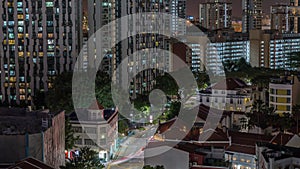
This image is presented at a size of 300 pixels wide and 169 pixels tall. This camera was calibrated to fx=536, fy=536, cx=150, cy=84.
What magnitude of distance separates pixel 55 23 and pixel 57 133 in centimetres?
1152

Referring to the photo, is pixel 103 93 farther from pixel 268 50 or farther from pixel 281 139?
pixel 268 50

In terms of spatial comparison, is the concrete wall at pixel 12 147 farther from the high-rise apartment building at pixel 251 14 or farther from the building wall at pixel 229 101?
the high-rise apartment building at pixel 251 14

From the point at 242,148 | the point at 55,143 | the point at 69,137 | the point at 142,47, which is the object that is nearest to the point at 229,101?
the point at 242,148

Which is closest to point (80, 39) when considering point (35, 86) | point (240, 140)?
point (35, 86)

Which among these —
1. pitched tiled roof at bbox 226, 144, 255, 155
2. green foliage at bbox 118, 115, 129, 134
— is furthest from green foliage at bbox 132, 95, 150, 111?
pitched tiled roof at bbox 226, 144, 255, 155

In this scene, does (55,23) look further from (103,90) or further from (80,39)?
(103,90)

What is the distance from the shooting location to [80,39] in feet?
75.2

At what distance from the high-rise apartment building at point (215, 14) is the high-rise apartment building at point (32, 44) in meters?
27.2

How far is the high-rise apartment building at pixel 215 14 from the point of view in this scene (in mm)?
47397

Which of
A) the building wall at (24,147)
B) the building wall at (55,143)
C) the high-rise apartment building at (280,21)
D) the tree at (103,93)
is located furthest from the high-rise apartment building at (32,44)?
the high-rise apartment building at (280,21)

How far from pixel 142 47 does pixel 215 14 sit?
24.1 meters

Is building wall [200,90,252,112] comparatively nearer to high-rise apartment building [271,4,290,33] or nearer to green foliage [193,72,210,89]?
green foliage [193,72,210,89]

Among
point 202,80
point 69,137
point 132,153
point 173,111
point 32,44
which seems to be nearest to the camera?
point 69,137

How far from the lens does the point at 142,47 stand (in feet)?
81.6
